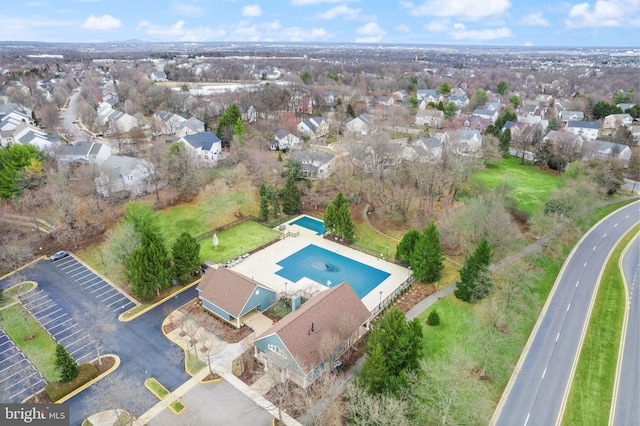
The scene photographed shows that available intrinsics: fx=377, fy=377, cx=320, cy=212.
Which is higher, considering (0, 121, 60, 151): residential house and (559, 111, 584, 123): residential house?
(559, 111, 584, 123): residential house

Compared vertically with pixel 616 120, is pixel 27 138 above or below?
below

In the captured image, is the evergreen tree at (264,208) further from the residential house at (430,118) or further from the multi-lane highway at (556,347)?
the residential house at (430,118)

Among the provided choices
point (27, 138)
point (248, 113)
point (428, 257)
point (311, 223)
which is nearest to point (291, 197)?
point (311, 223)

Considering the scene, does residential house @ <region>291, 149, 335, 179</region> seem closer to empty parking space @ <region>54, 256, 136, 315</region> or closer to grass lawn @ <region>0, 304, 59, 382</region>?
empty parking space @ <region>54, 256, 136, 315</region>

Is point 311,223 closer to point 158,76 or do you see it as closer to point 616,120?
point 616,120

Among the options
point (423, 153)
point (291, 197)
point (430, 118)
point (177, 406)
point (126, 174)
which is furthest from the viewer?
point (430, 118)

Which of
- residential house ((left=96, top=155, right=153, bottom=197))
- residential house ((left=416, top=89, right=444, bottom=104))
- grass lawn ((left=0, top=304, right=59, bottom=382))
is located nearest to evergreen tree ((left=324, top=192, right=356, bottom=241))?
residential house ((left=96, top=155, right=153, bottom=197))

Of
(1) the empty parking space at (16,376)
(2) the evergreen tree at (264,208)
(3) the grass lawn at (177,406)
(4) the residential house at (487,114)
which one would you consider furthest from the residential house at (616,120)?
(1) the empty parking space at (16,376)
